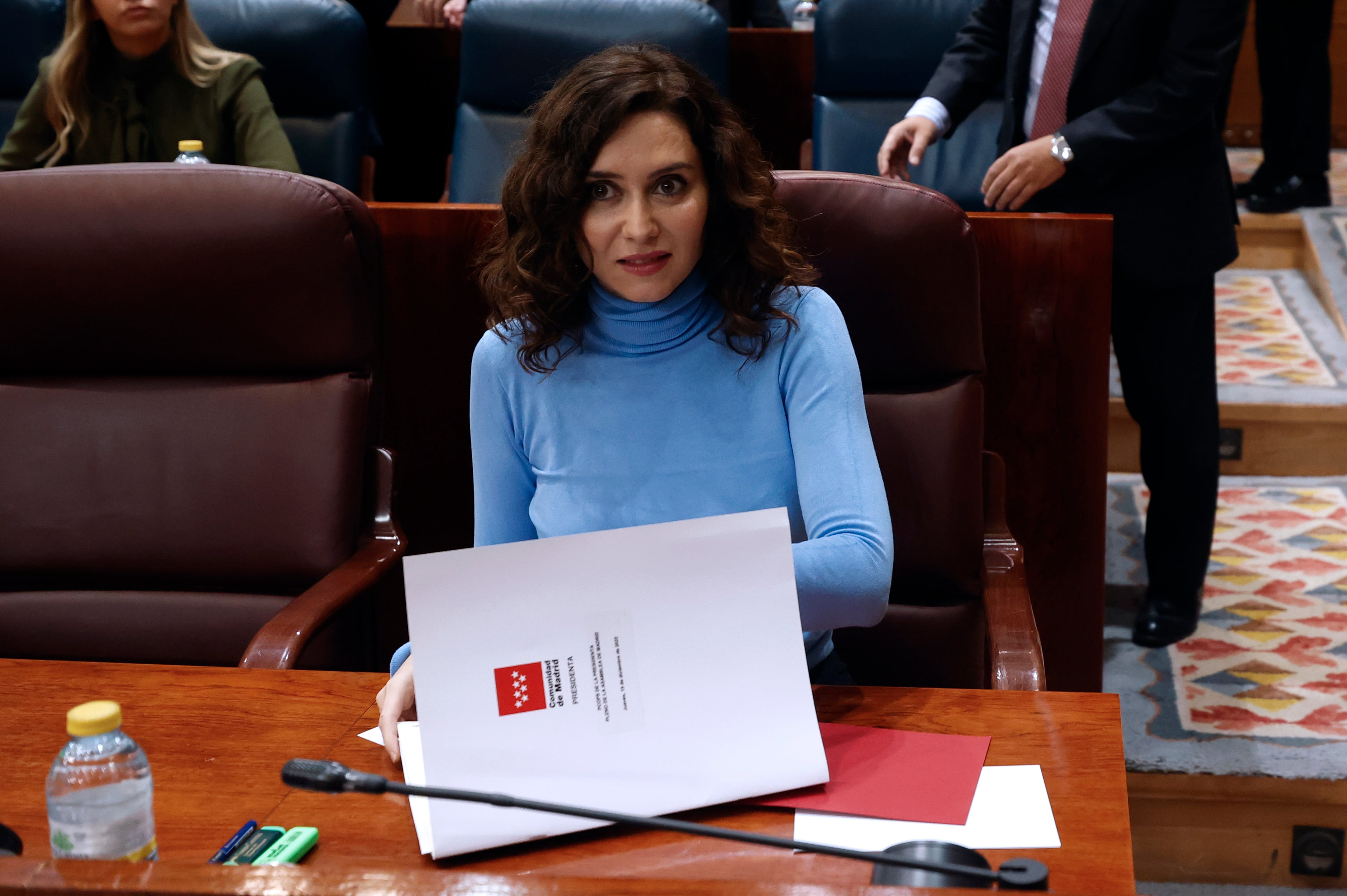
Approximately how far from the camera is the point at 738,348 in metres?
1.14

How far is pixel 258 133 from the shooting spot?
229cm

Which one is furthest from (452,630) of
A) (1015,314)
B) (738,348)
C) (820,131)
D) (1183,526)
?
(820,131)

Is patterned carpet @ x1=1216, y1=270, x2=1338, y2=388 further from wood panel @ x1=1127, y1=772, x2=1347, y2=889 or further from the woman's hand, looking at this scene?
the woman's hand

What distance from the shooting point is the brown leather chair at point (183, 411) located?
1.40 metres

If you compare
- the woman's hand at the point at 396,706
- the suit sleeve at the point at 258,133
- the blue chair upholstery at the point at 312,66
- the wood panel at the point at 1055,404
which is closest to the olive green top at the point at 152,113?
the suit sleeve at the point at 258,133

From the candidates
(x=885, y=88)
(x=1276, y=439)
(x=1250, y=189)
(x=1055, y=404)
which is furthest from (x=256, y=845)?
(x=1250, y=189)

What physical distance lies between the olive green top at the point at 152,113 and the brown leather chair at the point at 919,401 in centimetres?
134

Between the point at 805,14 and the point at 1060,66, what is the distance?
1.56 metres

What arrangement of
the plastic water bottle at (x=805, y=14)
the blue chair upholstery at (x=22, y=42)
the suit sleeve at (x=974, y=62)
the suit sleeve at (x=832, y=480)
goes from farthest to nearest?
the plastic water bottle at (x=805, y=14) < the blue chair upholstery at (x=22, y=42) < the suit sleeve at (x=974, y=62) < the suit sleeve at (x=832, y=480)

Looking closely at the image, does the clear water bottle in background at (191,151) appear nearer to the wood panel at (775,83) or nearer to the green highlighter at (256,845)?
the wood panel at (775,83)

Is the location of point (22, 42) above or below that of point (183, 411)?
above

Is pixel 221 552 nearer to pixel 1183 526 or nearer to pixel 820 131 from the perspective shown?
pixel 1183 526

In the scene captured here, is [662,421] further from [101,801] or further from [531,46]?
[531,46]

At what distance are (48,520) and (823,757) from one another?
3.43ft
